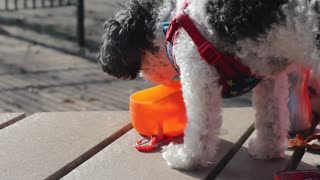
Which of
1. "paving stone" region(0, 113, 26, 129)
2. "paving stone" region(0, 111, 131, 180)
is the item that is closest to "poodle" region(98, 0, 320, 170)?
"paving stone" region(0, 111, 131, 180)

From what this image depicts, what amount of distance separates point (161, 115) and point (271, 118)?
1.65ft

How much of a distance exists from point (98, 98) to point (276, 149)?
237 cm

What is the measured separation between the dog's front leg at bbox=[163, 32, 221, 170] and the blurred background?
202cm

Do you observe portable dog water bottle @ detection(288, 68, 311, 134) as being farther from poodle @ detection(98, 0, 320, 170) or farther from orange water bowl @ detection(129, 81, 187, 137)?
orange water bowl @ detection(129, 81, 187, 137)

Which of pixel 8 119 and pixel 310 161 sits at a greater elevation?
pixel 310 161

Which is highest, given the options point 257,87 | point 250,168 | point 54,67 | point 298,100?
point 257,87

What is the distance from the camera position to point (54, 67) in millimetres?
5445

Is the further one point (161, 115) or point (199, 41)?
point (161, 115)

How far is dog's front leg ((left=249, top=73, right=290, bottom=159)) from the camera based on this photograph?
251 centimetres

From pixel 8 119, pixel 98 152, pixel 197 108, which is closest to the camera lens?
pixel 197 108

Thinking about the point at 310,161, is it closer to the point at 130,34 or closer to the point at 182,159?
the point at 182,159

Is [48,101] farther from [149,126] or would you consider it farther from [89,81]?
[149,126]

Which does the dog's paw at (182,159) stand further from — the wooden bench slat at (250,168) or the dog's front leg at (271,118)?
the dog's front leg at (271,118)

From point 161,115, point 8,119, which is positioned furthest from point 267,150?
point 8,119
